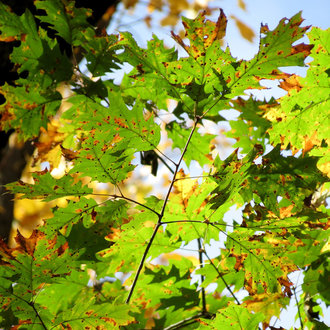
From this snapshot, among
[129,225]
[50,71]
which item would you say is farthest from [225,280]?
[50,71]

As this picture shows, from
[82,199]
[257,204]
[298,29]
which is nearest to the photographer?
[298,29]

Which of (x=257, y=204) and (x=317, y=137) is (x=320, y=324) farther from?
(x=317, y=137)

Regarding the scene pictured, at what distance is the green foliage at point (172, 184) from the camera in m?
0.91

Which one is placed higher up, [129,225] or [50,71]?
[50,71]

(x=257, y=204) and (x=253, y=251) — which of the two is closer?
(x=253, y=251)

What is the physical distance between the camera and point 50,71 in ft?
4.76

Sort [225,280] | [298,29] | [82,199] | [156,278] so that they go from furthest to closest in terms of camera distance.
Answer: [156,278], [225,280], [82,199], [298,29]

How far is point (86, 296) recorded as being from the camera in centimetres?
132

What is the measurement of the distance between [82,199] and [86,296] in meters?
0.50

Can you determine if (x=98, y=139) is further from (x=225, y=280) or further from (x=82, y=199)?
(x=225, y=280)

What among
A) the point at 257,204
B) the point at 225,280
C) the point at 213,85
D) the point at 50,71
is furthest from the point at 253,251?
the point at 50,71

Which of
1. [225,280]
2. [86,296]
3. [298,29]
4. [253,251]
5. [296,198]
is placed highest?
[298,29]

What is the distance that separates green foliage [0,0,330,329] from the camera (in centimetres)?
91

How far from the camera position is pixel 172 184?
997 millimetres
